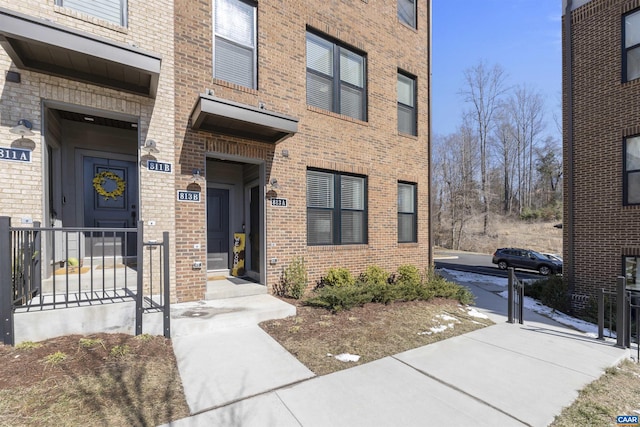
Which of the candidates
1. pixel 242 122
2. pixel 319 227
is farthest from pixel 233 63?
pixel 319 227

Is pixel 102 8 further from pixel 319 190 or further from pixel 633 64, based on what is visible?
pixel 633 64

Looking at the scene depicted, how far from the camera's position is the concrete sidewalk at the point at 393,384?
2.83m

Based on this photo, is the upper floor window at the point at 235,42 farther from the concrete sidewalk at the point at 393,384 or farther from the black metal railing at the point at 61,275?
the concrete sidewalk at the point at 393,384

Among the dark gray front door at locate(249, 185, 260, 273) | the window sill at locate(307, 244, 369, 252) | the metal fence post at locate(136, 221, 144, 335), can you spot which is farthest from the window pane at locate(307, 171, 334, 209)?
the metal fence post at locate(136, 221, 144, 335)

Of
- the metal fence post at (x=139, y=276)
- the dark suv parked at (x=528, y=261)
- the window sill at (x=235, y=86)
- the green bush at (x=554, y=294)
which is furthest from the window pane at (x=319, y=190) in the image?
the dark suv parked at (x=528, y=261)

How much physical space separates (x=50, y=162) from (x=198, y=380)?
4972mm

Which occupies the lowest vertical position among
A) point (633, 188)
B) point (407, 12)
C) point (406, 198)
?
point (406, 198)

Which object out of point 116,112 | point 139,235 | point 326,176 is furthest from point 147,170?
point 326,176

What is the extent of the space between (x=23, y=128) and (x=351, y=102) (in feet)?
22.2

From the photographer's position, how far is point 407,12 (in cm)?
967

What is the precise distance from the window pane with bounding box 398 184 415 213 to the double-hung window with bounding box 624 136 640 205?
5.78m

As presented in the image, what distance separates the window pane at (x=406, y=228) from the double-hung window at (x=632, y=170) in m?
5.82

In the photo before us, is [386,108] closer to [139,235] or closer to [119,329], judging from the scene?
[139,235]

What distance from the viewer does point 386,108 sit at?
8.77m
